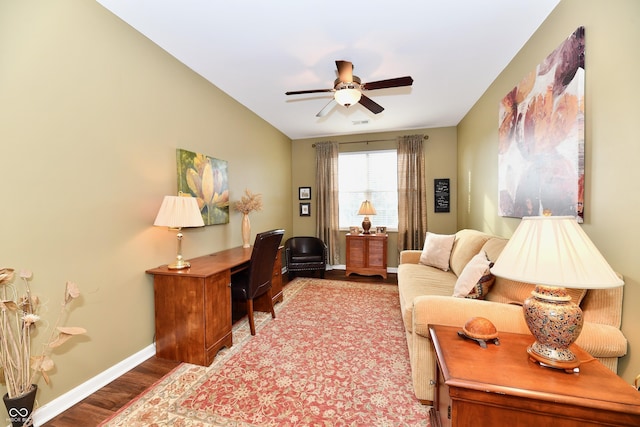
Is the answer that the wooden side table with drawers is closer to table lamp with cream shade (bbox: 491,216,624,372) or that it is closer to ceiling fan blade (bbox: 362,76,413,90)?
ceiling fan blade (bbox: 362,76,413,90)

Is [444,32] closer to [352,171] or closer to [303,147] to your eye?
[352,171]

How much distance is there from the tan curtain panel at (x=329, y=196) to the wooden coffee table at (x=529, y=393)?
161 inches

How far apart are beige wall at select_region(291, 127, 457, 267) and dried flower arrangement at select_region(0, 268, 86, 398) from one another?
14.1 ft

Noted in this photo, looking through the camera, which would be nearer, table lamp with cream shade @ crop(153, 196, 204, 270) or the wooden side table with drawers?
table lamp with cream shade @ crop(153, 196, 204, 270)

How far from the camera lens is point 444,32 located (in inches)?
86.2

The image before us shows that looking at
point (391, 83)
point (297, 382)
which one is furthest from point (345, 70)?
point (297, 382)

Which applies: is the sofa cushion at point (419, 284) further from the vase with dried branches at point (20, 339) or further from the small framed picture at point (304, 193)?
the small framed picture at point (304, 193)

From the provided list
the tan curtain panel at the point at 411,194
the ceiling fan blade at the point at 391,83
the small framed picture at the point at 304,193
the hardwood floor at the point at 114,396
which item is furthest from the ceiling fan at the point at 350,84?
the small framed picture at the point at 304,193

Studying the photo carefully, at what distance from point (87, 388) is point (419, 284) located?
2747mm

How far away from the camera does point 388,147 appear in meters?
5.08

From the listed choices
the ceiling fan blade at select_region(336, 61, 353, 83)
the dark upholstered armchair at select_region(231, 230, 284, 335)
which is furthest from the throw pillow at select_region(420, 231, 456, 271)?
the ceiling fan blade at select_region(336, 61, 353, 83)

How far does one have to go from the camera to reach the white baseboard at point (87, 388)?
1.54 meters

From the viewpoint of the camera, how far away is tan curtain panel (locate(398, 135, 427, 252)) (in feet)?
15.8

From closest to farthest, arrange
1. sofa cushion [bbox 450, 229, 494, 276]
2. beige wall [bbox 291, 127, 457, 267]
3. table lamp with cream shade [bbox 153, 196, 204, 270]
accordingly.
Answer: table lamp with cream shade [bbox 153, 196, 204, 270] → sofa cushion [bbox 450, 229, 494, 276] → beige wall [bbox 291, 127, 457, 267]
